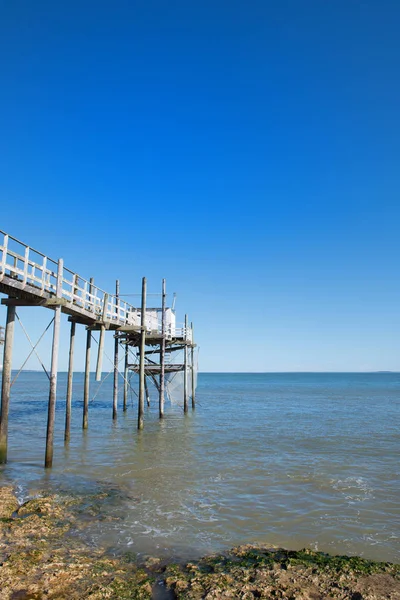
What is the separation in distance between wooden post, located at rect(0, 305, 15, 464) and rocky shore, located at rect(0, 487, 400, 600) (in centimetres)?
558

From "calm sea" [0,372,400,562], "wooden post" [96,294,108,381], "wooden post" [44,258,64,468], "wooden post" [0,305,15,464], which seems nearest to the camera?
"calm sea" [0,372,400,562]

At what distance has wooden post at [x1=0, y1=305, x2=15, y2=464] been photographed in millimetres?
12695

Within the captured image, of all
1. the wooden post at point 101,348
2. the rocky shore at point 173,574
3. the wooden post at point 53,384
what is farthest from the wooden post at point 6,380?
the rocky shore at point 173,574

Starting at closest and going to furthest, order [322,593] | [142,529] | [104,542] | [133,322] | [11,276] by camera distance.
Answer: [322,593] < [104,542] < [142,529] < [11,276] < [133,322]

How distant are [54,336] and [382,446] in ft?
51.2

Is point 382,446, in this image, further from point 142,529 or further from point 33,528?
point 33,528

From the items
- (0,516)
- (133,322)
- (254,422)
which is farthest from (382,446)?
(0,516)

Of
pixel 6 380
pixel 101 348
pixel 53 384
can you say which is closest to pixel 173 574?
pixel 53 384

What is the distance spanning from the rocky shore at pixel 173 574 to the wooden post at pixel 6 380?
558cm

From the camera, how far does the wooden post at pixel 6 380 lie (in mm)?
12695

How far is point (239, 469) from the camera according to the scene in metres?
14.1

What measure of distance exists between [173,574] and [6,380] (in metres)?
8.66

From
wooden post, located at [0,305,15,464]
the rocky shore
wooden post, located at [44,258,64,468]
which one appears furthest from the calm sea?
wooden post, located at [0,305,15,464]

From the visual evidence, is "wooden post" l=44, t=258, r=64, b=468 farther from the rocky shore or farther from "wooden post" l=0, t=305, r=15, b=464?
the rocky shore
